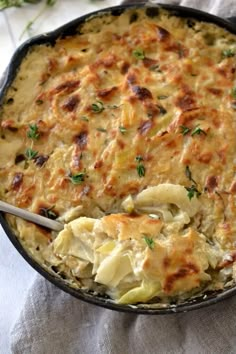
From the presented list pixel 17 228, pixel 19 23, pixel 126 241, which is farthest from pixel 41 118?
pixel 19 23

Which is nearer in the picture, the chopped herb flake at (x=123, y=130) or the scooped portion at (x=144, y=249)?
the scooped portion at (x=144, y=249)

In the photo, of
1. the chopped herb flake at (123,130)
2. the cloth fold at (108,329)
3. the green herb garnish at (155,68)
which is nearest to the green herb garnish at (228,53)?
the green herb garnish at (155,68)

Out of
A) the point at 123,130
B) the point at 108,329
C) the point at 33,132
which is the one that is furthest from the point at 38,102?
the point at 108,329

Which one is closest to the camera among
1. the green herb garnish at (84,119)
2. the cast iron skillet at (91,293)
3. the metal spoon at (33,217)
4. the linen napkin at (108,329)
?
the cast iron skillet at (91,293)

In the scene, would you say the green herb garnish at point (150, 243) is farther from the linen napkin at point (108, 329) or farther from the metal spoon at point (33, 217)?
the linen napkin at point (108, 329)

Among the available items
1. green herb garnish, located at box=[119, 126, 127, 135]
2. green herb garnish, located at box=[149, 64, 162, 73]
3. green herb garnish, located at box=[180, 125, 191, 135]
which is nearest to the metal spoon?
green herb garnish, located at box=[119, 126, 127, 135]

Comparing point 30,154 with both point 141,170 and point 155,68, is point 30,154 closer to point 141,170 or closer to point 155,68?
point 141,170

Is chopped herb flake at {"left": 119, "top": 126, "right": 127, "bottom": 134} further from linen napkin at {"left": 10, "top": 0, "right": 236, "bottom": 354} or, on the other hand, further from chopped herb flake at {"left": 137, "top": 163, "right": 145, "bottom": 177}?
linen napkin at {"left": 10, "top": 0, "right": 236, "bottom": 354}

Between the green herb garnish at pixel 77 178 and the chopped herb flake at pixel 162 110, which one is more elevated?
the chopped herb flake at pixel 162 110
